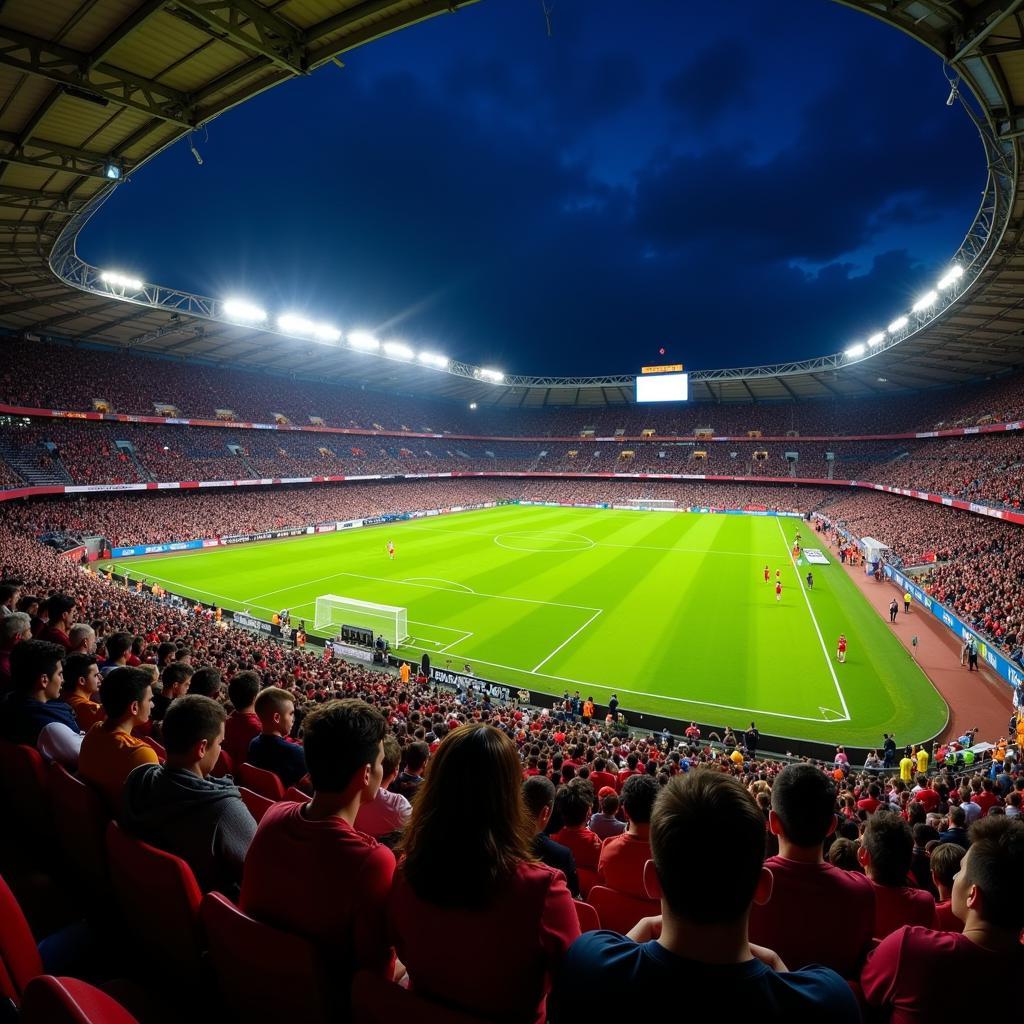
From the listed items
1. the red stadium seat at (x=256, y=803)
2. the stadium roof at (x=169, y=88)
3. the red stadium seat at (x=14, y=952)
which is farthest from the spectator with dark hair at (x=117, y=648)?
the stadium roof at (x=169, y=88)

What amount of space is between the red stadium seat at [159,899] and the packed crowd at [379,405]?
47107mm

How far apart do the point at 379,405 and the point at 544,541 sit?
135 ft

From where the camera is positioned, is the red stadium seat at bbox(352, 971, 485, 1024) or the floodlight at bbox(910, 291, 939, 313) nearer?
the red stadium seat at bbox(352, 971, 485, 1024)

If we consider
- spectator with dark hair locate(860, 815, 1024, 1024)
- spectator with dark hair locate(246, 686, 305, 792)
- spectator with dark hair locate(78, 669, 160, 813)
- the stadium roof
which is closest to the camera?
spectator with dark hair locate(860, 815, 1024, 1024)

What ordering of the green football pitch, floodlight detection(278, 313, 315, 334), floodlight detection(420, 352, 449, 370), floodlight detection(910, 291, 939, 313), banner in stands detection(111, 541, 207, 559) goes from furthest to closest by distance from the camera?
floodlight detection(420, 352, 449, 370) < floodlight detection(278, 313, 315, 334) < banner in stands detection(111, 541, 207, 559) < floodlight detection(910, 291, 939, 313) < the green football pitch

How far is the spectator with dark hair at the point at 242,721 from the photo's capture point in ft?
19.8

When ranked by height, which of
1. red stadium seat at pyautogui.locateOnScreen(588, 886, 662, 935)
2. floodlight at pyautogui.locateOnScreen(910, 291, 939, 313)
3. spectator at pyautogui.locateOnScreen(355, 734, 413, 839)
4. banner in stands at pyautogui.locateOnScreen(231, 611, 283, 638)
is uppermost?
floodlight at pyautogui.locateOnScreen(910, 291, 939, 313)

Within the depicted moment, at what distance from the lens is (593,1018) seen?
1.61 meters

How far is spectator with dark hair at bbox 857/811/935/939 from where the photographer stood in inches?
149

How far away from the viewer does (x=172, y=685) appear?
7008 millimetres

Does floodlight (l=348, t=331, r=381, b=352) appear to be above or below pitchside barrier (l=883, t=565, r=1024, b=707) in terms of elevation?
above

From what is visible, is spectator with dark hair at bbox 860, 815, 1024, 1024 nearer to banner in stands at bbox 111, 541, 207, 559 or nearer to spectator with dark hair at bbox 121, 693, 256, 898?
spectator with dark hair at bbox 121, 693, 256, 898

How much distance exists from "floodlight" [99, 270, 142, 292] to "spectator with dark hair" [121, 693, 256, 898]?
3835 cm

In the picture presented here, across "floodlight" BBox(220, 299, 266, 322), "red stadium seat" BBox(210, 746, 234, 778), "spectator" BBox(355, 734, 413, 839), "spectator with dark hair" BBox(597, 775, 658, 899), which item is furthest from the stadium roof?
"spectator with dark hair" BBox(597, 775, 658, 899)
